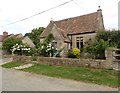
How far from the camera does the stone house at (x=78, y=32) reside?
28703 mm

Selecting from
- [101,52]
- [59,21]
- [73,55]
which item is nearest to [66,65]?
[101,52]

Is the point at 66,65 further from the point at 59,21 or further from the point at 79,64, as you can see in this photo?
the point at 59,21

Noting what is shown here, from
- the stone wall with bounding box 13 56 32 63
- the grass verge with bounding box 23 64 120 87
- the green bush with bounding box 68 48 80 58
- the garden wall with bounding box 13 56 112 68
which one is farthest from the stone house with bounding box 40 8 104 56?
the grass verge with bounding box 23 64 120 87

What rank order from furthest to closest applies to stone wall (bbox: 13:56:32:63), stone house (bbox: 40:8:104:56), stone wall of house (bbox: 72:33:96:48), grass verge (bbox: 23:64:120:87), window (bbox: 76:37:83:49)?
window (bbox: 76:37:83:49) → stone house (bbox: 40:8:104:56) → stone wall of house (bbox: 72:33:96:48) → stone wall (bbox: 13:56:32:63) → grass verge (bbox: 23:64:120:87)

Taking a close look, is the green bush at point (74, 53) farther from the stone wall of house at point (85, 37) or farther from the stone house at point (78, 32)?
the stone wall of house at point (85, 37)

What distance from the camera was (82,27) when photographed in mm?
29797

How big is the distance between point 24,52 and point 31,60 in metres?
5.37

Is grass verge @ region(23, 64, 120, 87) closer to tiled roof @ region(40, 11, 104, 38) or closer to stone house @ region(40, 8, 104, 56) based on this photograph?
stone house @ region(40, 8, 104, 56)

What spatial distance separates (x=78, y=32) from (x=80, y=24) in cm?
164

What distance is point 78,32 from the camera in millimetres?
29625

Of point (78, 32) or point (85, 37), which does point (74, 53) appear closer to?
point (85, 37)

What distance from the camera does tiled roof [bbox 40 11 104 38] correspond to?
28828mm

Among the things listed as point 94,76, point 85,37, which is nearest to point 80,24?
point 85,37

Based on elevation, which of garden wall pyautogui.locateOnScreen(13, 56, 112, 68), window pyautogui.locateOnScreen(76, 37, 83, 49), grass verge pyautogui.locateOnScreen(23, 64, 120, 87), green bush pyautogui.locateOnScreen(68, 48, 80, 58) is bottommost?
grass verge pyautogui.locateOnScreen(23, 64, 120, 87)
